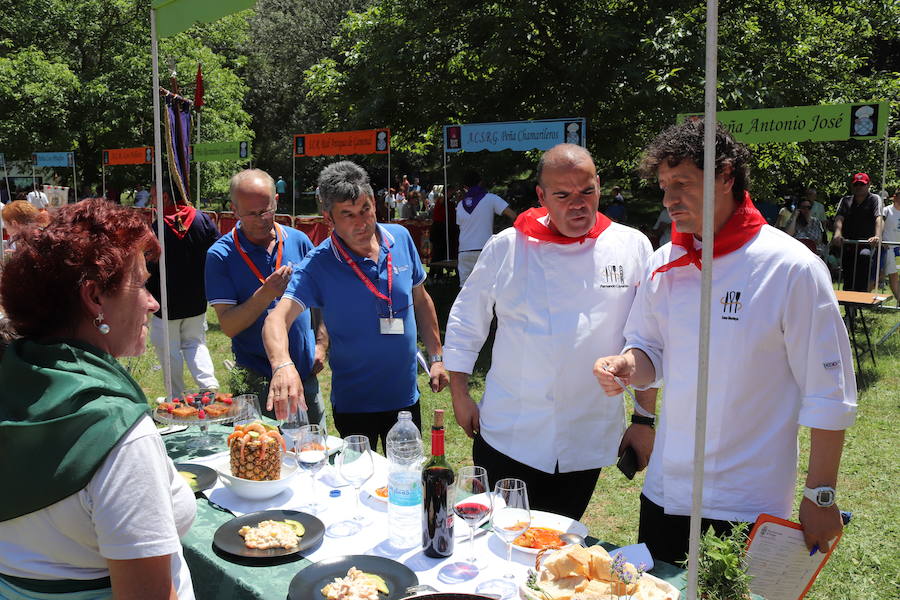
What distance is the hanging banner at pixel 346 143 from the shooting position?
421 inches

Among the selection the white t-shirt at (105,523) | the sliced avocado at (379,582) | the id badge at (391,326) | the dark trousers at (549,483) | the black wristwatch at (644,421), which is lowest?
the dark trousers at (549,483)

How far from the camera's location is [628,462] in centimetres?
243

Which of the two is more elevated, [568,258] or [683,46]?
[683,46]

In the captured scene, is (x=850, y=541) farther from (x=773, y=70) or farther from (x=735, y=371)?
(x=773, y=70)

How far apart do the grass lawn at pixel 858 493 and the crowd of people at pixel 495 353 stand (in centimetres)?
154

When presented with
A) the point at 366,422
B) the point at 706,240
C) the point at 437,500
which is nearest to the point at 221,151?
the point at 366,422

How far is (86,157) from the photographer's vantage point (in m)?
21.7

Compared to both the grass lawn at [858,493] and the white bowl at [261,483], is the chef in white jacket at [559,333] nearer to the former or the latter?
→ the white bowl at [261,483]

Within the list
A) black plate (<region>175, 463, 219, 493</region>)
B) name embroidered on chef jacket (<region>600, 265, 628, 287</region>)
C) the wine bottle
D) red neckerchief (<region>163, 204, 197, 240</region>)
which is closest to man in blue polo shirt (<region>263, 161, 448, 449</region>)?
black plate (<region>175, 463, 219, 493</region>)

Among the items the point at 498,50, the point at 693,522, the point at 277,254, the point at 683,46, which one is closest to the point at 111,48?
the point at 498,50

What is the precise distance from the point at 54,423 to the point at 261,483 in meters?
1.10

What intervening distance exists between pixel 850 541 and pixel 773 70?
875 cm

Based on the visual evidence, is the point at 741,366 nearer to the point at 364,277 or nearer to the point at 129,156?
the point at 364,277

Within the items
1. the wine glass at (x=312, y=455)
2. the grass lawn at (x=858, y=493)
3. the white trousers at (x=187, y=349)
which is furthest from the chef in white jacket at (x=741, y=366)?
the white trousers at (x=187, y=349)
